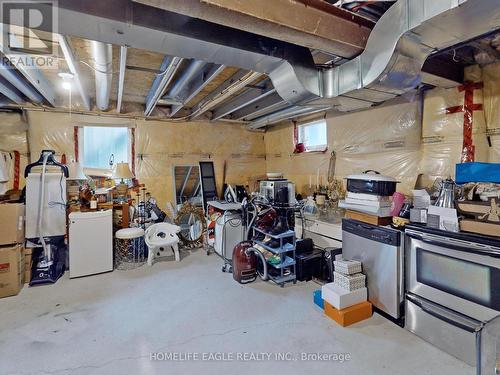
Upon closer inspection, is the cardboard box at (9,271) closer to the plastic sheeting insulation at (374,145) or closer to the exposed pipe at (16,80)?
the exposed pipe at (16,80)

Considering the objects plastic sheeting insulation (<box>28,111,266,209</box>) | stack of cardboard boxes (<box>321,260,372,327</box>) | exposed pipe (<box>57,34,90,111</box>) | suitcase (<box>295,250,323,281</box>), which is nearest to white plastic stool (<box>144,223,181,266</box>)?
plastic sheeting insulation (<box>28,111,266,209</box>)

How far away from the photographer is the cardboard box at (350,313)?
233 centimetres

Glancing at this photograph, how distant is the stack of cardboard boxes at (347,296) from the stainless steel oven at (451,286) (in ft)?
1.25

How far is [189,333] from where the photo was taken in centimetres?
227

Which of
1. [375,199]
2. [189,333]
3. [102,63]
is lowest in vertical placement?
[189,333]

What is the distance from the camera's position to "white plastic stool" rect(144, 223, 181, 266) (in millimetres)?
3922

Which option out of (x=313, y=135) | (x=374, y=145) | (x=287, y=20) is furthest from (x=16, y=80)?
(x=374, y=145)

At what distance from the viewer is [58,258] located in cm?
368

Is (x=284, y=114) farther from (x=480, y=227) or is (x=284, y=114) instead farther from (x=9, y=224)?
(x=9, y=224)

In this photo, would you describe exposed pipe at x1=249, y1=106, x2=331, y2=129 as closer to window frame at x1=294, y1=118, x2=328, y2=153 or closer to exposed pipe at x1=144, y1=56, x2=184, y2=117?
window frame at x1=294, y1=118, x2=328, y2=153

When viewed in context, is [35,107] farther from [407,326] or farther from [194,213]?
[407,326]

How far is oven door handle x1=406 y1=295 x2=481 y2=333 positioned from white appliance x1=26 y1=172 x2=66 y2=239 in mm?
4217

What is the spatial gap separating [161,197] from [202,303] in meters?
2.92

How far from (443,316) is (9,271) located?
4318 mm
